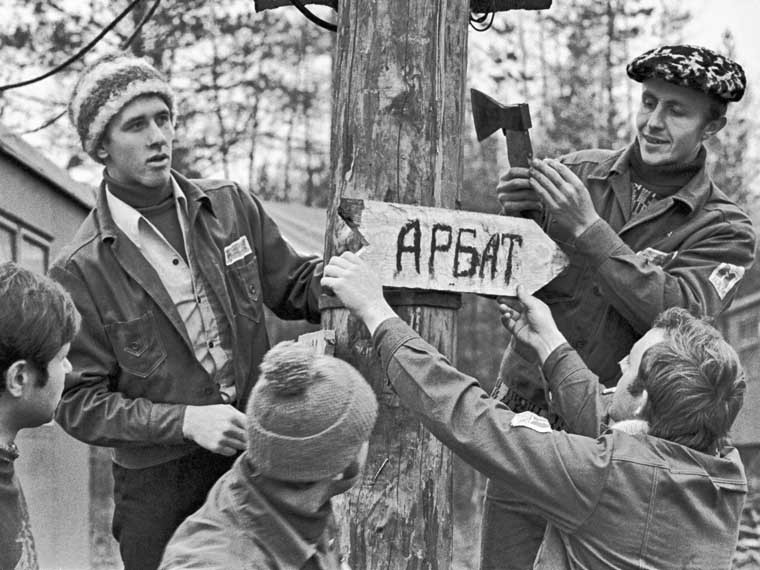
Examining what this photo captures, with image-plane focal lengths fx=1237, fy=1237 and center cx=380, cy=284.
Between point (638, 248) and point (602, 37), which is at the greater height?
point (602, 37)

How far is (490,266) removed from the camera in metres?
3.47

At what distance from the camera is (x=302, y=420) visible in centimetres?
261

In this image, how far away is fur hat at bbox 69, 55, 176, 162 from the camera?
3906 mm

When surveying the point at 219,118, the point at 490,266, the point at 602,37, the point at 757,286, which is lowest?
the point at 757,286

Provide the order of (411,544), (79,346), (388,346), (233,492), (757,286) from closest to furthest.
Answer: (233,492), (388,346), (411,544), (79,346), (757,286)

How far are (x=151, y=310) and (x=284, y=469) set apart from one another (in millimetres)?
1333

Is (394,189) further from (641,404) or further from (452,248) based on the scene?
(641,404)

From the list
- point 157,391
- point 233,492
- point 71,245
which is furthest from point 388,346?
point 71,245

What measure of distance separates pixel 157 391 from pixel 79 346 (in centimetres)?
28

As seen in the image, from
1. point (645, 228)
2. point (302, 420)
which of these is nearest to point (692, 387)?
point (302, 420)

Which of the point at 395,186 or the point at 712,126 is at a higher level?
the point at 712,126

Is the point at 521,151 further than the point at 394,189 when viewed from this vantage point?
Yes

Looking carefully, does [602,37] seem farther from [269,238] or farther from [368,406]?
[368,406]

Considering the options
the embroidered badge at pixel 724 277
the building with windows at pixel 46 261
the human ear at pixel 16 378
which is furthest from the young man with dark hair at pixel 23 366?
the building with windows at pixel 46 261
